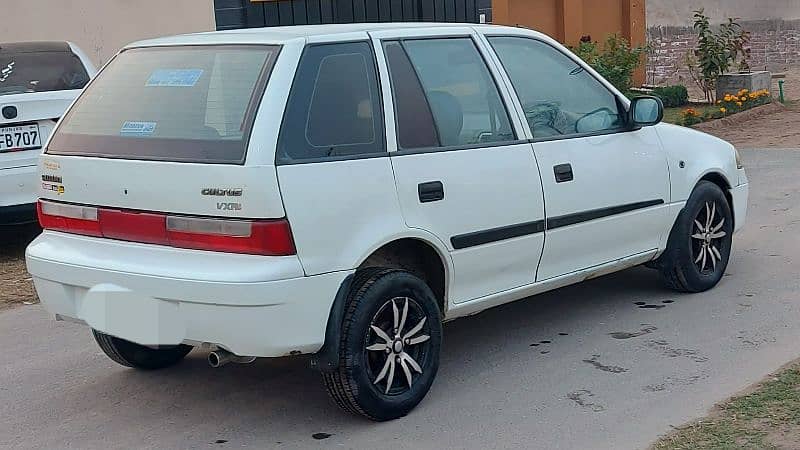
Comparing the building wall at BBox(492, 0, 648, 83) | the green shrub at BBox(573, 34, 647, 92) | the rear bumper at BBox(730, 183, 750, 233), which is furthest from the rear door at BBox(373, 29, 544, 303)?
the building wall at BBox(492, 0, 648, 83)

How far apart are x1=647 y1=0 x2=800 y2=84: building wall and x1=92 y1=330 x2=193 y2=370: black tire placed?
1571 centimetres

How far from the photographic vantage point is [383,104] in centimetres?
515

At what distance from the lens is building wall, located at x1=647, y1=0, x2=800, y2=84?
67.8 ft

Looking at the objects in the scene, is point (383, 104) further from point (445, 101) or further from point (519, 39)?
point (519, 39)

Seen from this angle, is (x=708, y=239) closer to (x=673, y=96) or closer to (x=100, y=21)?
(x=100, y=21)

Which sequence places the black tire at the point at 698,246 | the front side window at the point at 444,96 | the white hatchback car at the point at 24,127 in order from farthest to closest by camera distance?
1. the white hatchback car at the point at 24,127
2. the black tire at the point at 698,246
3. the front side window at the point at 444,96

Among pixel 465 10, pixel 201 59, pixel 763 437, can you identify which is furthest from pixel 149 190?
pixel 465 10

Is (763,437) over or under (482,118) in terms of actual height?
under

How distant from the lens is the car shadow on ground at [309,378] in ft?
17.0

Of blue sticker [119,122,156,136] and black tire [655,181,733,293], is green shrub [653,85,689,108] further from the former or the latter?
blue sticker [119,122,156,136]

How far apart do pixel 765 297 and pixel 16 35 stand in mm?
8855

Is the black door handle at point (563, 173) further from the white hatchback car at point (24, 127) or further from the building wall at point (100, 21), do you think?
the building wall at point (100, 21)

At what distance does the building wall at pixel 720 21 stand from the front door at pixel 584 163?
14.3 m

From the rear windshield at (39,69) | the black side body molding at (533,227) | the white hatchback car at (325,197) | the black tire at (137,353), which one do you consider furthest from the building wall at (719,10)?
the black tire at (137,353)
